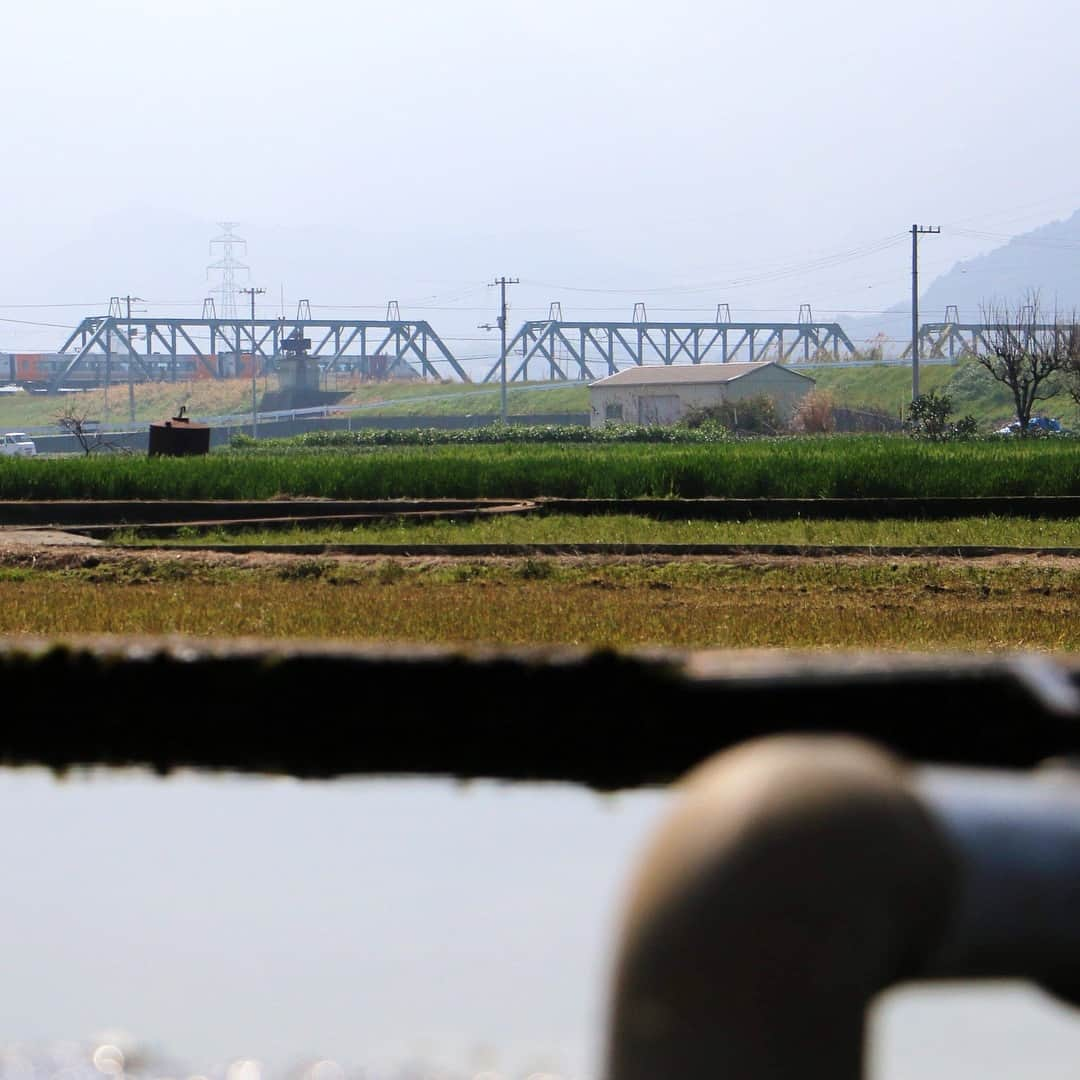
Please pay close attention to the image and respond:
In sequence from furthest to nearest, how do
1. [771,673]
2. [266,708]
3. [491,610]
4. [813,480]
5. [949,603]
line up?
[813,480] < [949,603] < [491,610] < [266,708] < [771,673]

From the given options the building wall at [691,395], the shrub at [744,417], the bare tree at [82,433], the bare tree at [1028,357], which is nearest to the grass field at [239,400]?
the bare tree at [82,433]

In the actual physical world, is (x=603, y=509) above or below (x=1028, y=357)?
below

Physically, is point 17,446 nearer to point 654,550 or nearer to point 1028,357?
point 1028,357

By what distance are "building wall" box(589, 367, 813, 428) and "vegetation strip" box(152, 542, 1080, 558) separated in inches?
2721

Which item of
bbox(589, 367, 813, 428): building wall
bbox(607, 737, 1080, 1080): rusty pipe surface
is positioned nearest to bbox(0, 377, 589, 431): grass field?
bbox(589, 367, 813, 428): building wall

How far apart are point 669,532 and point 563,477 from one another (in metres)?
6.63

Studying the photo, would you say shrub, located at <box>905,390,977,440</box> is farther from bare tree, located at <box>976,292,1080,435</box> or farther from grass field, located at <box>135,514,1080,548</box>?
grass field, located at <box>135,514,1080,548</box>

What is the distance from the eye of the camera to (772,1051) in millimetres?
865

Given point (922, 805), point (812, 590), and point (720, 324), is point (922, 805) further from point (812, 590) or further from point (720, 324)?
point (720, 324)

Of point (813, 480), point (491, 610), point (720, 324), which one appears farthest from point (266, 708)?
point (720, 324)

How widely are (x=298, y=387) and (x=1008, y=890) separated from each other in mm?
130613

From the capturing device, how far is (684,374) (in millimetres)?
92438

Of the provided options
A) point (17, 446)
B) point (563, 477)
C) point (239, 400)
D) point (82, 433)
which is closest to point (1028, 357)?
point (82, 433)

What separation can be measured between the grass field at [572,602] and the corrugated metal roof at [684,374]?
73709mm
